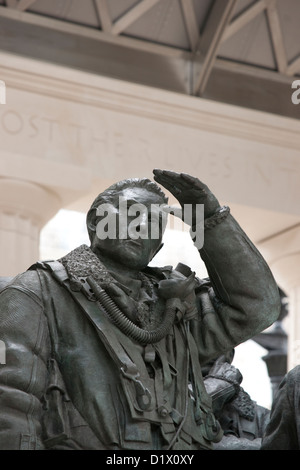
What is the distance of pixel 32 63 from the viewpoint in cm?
1256

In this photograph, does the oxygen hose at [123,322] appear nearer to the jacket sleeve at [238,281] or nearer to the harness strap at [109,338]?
the harness strap at [109,338]

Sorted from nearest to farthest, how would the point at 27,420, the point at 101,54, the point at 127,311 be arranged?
1. the point at 27,420
2. the point at 127,311
3. the point at 101,54

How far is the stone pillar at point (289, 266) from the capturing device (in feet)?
46.6

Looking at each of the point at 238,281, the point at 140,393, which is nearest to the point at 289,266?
the point at 238,281

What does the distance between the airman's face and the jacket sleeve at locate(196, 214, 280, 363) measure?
19cm

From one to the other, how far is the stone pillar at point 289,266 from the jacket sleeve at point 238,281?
8.42m

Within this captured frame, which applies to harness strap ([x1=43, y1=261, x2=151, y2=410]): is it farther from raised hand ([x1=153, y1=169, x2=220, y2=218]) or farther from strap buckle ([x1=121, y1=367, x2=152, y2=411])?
raised hand ([x1=153, y1=169, x2=220, y2=218])

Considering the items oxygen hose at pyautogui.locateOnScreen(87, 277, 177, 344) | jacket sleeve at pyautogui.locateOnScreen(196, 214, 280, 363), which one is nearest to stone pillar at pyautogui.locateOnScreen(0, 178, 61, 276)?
jacket sleeve at pyautogui.locateOnScreen(196, 214, 280, 363)

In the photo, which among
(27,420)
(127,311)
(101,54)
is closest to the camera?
(27,420)

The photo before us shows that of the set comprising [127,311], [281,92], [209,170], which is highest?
[281,92]

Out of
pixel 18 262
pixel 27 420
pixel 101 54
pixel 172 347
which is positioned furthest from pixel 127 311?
pixel 101 54

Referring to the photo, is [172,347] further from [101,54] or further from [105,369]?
[101,54]

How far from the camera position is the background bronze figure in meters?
5.04

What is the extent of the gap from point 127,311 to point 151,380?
267 millimetres
